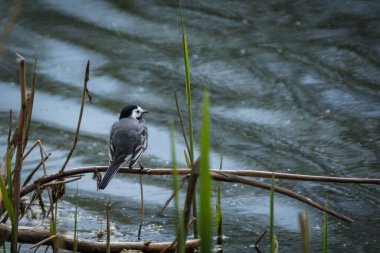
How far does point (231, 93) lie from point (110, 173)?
3374 millimetres

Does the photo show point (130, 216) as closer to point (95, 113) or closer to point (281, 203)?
point (281, 203)

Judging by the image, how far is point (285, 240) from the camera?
4.93 metres

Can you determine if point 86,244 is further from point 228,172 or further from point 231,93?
point 231,93

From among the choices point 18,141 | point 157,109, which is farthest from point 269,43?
point 18,141

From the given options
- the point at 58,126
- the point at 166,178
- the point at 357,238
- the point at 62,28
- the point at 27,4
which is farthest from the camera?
the point at 27,4

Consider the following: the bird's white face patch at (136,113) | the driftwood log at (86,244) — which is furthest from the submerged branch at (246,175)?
the bird's white face patch at (136,113)

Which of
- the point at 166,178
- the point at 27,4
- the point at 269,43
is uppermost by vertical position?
the point at 27,4

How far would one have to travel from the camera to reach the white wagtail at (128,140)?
4.93 metres

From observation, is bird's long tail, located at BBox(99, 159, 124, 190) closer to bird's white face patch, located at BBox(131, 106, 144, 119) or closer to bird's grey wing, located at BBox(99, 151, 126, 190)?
bird's grey wing, located at BBox(99, 151, 126, 190)

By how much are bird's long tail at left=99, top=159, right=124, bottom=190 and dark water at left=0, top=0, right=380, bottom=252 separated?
559mm

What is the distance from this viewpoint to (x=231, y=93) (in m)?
7.72

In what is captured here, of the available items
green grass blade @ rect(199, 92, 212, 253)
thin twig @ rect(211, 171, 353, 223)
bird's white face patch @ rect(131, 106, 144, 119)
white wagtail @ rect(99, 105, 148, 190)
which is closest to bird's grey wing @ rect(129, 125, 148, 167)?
white wagtail @ rect(99, 105, 148, 190)

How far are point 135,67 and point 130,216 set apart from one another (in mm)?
3187

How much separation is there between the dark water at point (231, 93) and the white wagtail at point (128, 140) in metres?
0.51
